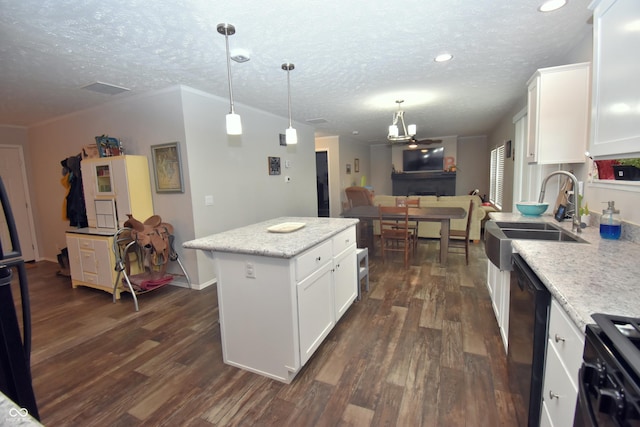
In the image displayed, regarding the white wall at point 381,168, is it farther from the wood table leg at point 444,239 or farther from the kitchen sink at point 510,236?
the kitchen sink at point 510,236

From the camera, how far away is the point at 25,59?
2.36 metres

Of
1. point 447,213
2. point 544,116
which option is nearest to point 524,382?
point 544,116

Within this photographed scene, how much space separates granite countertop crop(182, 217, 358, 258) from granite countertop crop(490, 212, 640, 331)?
1187 mm

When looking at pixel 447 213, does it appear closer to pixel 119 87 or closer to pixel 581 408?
pixel 581 408

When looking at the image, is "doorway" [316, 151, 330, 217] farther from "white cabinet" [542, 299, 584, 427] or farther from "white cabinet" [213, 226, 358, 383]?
"white cabinet" [542, 299, 584, 427]

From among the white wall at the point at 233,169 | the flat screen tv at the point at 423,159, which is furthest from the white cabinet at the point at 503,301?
the flat screen tv at the point at 423,159

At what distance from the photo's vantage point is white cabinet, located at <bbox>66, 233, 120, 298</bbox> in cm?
329

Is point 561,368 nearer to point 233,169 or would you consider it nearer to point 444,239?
point 444,239

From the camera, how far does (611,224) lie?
1.65m

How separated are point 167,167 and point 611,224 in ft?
12.8

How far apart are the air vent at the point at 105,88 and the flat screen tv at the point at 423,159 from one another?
24.9 feet

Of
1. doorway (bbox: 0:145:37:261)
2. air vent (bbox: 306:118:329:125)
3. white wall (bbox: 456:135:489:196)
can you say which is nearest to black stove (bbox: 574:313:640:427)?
air vent (bbox: 306:118:329:125)

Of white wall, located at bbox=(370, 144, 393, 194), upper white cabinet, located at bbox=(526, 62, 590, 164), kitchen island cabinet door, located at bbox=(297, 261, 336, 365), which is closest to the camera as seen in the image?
kitchen island cabinet door, located at bbox=(297, 261, 336, 365)

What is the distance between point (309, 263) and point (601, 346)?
4.77 feet
